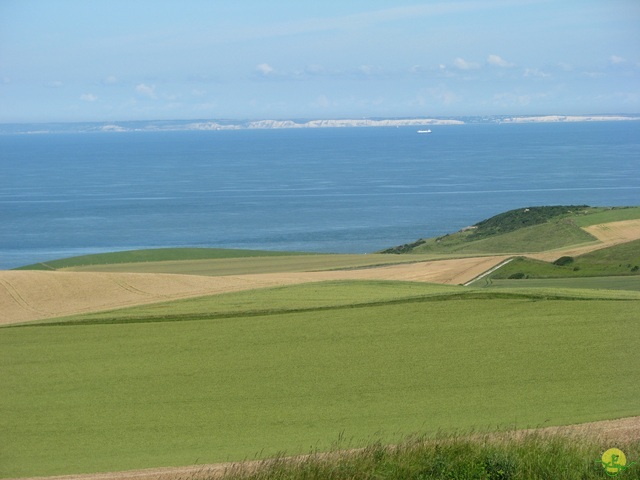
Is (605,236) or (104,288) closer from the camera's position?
(104,288)

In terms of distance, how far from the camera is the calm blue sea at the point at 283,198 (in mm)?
74125

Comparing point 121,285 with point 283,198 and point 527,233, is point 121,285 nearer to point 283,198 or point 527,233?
point 527,233

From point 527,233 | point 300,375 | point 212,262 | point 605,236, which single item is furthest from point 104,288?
point 527,233

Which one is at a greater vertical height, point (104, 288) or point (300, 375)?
point (300, 375)

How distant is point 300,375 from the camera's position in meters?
15.8

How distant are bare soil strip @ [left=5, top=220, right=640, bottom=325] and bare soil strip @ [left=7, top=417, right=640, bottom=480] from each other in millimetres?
15522

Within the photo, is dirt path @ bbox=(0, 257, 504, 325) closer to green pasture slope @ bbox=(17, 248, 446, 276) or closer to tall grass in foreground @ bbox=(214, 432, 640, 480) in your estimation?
green pasture slope @ bbox=(17, 248, 446, 276)

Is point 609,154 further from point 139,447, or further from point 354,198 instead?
point 139,447

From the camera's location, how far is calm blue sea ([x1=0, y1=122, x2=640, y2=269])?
74125 mm

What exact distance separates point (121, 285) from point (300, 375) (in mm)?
17342

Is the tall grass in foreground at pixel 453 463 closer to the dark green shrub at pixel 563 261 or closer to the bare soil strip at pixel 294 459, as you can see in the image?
the bare soil strip at pixel 294 459

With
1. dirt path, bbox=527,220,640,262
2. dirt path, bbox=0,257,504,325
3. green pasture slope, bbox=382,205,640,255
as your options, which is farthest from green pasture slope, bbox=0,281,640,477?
green pasture slope, bbox=382,205,640,255

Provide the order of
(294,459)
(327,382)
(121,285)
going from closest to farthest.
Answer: (294,459), (327,382), (121,285)
